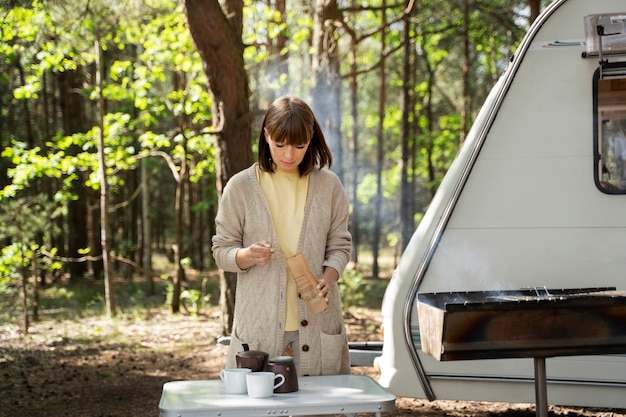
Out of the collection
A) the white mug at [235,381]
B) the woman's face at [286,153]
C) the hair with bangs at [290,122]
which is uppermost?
the hair with bangs at [290,122]

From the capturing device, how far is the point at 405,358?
4355 millimetres

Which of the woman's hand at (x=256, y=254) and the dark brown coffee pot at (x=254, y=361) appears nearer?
the dark brown coffee pot at (x=254, y=361)

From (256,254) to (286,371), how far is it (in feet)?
1.64

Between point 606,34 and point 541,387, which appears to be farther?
point 606,34

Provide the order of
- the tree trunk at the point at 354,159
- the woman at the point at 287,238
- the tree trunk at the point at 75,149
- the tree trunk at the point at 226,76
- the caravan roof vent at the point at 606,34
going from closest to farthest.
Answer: the woman at the point at 287,238 < the caravan roof vent at the point at 606,34 < the tree trunk at the point at 226,76 < the tree trunk at the point at 75,149 < the tree trunk at the point at 354,159

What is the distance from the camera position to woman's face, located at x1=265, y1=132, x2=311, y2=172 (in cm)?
309

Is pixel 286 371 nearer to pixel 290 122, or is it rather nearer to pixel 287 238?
pixel 287 238

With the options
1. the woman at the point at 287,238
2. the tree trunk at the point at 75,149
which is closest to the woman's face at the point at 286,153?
the woman at the point at 287,238

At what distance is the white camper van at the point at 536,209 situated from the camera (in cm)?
423

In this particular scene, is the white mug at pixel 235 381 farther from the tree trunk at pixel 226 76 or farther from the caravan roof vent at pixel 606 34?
the tree trunk at pixel 226 76

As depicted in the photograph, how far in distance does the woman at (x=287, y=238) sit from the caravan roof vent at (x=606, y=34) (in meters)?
1.88

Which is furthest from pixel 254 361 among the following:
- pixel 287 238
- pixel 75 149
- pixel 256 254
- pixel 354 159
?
pixel 354 159

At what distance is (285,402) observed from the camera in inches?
101

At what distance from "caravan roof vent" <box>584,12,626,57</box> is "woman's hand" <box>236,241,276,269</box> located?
2307 millimetres
